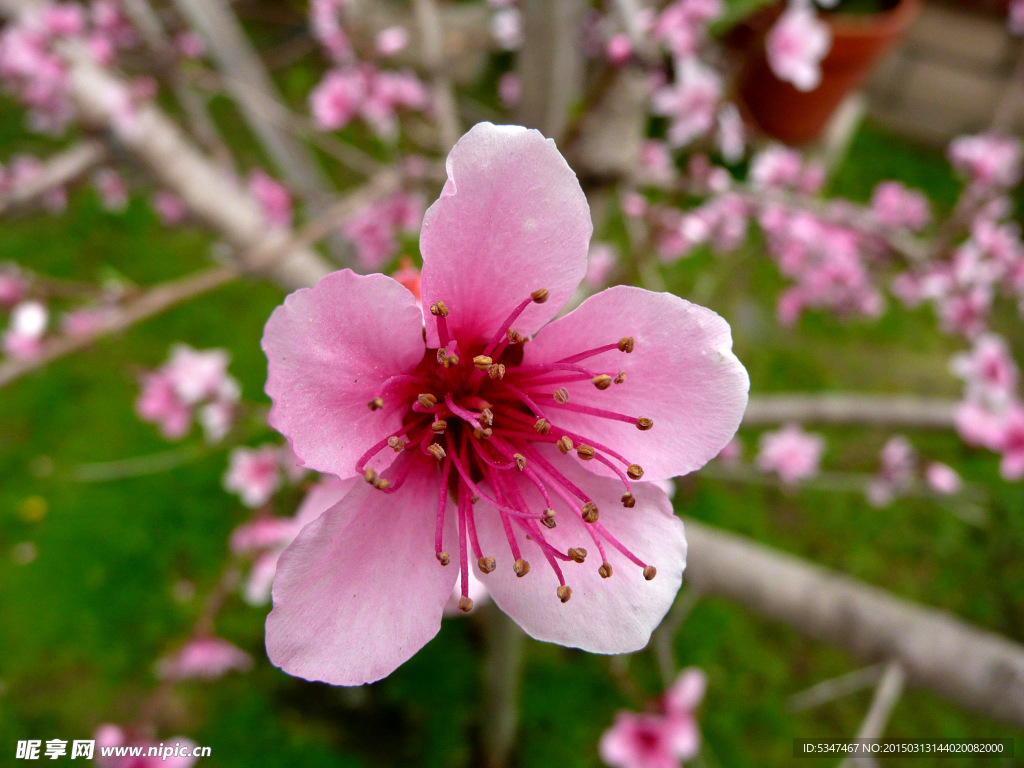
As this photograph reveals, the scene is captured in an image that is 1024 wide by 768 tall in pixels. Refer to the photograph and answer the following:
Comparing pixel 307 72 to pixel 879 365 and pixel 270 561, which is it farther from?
pixel 879 365

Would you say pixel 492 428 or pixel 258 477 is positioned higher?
pixel 492 428

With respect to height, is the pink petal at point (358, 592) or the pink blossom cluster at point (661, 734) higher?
the pink petal at point (358, 592)

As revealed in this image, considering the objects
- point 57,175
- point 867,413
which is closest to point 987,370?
point 867,413

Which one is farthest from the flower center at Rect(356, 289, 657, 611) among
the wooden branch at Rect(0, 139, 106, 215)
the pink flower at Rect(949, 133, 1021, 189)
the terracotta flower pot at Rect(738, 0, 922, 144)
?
the terracotta flower pot at Rect(738, 0, 922, 144)

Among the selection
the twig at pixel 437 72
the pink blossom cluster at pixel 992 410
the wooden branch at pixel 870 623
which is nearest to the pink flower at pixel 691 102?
the twig at pixel 437 72

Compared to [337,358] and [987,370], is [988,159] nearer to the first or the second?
[987,370]

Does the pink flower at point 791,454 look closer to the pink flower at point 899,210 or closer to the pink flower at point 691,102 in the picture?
the pink flower at point 899,210

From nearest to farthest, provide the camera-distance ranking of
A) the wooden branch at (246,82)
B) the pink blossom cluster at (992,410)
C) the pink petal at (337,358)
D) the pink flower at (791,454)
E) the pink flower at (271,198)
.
Result: the pink petal at (337,358) < the pink blossom cluster at (992,410) < the wooden branch at (246,82) < the pink flower at (791,454) < the pink flower at (271,198)
